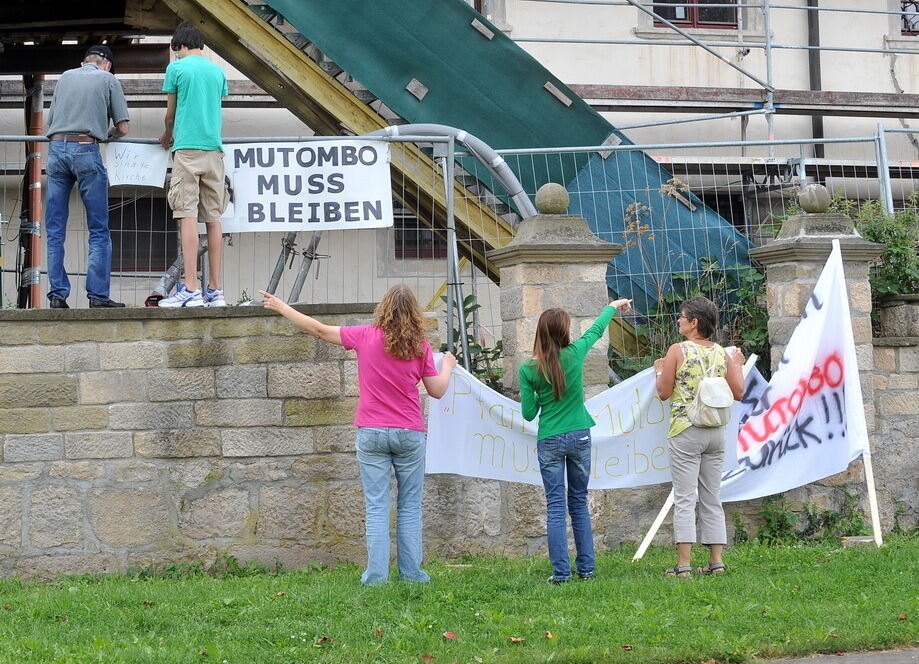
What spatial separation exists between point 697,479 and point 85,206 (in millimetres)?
4277

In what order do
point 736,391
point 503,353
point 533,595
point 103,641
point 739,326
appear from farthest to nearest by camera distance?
point 739,326
point 503,353
point 736,391
point 533,595
point 103,641

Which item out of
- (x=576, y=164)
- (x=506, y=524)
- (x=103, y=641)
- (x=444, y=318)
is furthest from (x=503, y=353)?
(x=103, y=641)

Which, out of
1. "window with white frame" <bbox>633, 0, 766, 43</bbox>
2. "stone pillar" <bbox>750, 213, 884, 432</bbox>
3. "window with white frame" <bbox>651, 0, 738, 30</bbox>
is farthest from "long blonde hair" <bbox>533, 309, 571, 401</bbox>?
"window with white frame" <bbox>651, 0, 738, 30</bbox>

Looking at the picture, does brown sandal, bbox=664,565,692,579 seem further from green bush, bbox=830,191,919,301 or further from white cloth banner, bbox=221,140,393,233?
green bush, bbox=830,191,919,301

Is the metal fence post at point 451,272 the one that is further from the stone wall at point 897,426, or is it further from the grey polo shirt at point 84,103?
the stone wall at point 897,426

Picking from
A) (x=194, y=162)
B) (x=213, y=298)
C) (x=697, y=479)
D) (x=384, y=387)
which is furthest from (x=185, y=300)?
(x=697, y=479)

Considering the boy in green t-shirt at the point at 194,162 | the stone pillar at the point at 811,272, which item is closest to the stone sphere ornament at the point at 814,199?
the stone pillar at the point at 811,272

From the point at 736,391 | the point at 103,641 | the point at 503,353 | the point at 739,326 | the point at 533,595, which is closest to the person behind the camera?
the point at 103,641

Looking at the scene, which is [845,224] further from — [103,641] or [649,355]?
[103,641]

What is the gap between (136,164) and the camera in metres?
8.62

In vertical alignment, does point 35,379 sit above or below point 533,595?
above

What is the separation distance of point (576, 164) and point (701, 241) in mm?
1135

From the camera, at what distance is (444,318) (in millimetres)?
8984

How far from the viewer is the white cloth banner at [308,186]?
8594mm
